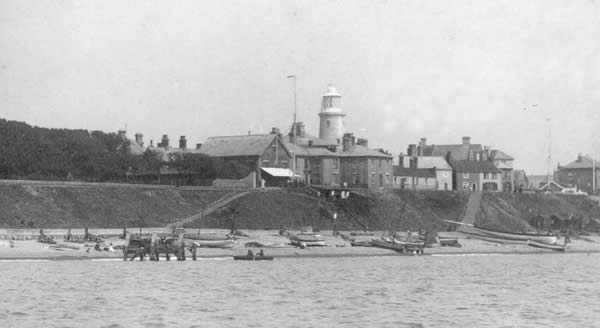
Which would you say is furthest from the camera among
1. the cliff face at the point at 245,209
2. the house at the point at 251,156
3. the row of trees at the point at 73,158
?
the house at the point at 251,156

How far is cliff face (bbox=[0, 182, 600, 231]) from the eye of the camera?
101 meters

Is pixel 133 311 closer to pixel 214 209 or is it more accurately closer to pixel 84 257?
pixel 84 257

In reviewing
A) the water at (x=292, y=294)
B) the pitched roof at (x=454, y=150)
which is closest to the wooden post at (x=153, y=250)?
the water at (x=292, y=294)

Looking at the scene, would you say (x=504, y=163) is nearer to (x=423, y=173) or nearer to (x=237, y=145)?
(x=423, y=173)

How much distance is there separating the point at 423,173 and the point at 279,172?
3763 centimetres

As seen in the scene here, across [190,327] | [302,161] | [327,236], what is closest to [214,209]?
[327,236]

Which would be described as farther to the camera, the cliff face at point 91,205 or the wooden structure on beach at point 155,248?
the cliff face at point 91,205

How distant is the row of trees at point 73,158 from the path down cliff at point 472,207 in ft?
109

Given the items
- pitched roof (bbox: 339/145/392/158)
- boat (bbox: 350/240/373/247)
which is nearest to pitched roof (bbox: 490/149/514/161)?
pitched roof (bbox: 339/145/392/158)

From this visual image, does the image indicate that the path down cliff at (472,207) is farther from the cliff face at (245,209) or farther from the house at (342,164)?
the house at (342,164)

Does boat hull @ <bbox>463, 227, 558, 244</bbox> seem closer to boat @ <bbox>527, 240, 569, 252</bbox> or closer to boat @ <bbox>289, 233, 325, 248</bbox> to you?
boat @ <bbox>527, 240, 569, 252</bbox>

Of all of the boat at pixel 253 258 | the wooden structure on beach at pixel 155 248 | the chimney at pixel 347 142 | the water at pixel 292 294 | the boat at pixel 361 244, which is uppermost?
the chimney at pixel 347 142

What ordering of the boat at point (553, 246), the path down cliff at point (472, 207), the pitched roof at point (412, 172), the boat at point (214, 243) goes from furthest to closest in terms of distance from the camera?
the pitched roof at point (412, 172), the path down cliff at point (472, 207), the boat at point (553, 246), the boat at point (214, 243)

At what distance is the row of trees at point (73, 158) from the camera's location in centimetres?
11775
